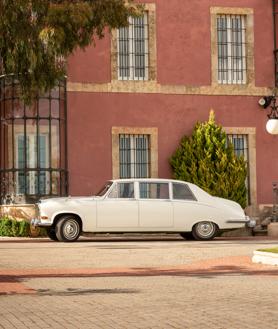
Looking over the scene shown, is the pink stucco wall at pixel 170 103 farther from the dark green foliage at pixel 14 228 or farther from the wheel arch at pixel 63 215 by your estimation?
the wheel arch at pixel 63 215

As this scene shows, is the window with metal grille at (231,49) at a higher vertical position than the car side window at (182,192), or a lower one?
higher

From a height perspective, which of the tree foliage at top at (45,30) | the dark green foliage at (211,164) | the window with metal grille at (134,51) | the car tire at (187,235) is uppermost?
the window with metal grille at (134,51)

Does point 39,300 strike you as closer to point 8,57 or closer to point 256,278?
point 256,278

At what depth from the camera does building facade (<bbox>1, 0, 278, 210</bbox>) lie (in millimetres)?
23812

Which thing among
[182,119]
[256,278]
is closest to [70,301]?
[256,278]

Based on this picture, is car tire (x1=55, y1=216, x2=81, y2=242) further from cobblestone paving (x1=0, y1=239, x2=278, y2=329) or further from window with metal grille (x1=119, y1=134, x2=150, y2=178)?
window with metal grille (x1=119, y1=134, x2=150, y2=178)

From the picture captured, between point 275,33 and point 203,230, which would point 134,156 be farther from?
point 275,33

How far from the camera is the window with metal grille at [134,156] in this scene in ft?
80.1

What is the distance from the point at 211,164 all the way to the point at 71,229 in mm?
6411

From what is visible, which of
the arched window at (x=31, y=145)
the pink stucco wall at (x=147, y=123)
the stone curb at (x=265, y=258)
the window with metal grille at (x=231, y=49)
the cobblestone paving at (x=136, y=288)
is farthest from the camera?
the window with metal grille at (x=231, y=49)

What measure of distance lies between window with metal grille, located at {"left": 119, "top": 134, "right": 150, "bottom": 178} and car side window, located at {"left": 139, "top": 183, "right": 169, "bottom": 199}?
476 centimetres

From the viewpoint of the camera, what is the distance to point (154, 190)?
1953 cm

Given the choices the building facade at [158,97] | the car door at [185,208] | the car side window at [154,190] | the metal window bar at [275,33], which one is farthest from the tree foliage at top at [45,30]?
the metal window bar at [275,33]

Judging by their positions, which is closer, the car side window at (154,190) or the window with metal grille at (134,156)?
the car side window at (154,190)
